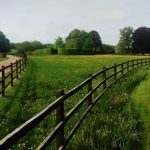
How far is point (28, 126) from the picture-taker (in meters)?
4.91

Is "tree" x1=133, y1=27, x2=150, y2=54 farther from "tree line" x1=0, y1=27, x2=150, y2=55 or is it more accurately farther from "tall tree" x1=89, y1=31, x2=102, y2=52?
"tall tree" x1=89, y1=31, x2=102, y2=52

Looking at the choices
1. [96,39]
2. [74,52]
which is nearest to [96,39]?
[96,39]

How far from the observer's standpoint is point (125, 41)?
160 metres

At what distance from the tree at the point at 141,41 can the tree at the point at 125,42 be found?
7.75m

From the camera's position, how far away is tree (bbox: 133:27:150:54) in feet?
475

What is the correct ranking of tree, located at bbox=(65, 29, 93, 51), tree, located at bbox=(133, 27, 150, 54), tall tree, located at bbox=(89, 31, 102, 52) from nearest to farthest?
tree, located at bbox=(133, 27, 150, 54) < tree, located at bbox=(65, 29, 93, 51) < tall tree, located at bbox=(89, 31, 102, 52)

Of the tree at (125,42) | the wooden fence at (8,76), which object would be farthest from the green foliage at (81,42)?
the wooden fence at (8,76)

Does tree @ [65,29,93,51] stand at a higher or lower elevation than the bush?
higher

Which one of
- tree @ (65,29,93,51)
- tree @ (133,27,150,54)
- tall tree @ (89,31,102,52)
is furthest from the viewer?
tall tree @ (89,31,102,52)

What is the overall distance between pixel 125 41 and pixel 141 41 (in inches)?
517

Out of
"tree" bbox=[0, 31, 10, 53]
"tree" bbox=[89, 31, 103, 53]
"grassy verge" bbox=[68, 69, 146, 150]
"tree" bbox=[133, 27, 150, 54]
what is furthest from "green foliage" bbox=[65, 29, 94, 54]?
"grassy verge" bbox=[68, 69, 146, 150]

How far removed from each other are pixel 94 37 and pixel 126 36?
34.3 meters

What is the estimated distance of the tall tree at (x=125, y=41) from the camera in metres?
159

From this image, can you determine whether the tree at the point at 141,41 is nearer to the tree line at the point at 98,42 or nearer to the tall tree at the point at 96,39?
the tree line at the point at 98,42
